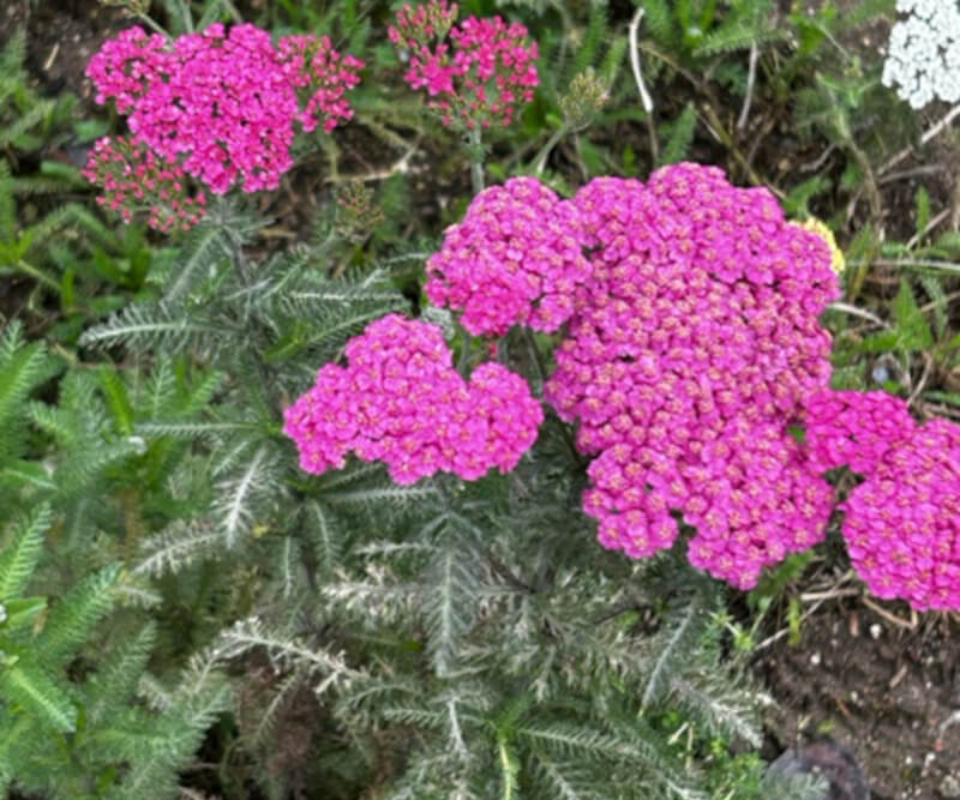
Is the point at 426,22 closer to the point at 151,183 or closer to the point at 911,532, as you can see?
the point at 151,183

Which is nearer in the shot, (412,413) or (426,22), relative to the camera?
(412,413)

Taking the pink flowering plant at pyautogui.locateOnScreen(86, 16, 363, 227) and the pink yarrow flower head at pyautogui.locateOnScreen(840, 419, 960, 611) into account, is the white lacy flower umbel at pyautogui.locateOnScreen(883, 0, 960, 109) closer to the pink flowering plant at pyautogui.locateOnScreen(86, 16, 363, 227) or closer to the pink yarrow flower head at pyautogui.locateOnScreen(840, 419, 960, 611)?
the pink yarrow flower head at pyautogui.locateOnScreen(840, 419, 960, 611)

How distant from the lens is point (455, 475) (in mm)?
2359

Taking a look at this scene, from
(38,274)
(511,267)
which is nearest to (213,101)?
(511,267)

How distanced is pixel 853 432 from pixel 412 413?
2.65ft

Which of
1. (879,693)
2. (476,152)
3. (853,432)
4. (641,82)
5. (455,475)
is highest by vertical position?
(476,152)

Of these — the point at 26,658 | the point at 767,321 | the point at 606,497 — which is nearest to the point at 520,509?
the point at 606,497

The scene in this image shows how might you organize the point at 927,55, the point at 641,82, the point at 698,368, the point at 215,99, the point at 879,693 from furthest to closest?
1. the point at 641,82
2. the point at 927,55
3. the point at 879,693
4. the point at 215,99
5. the point at 698,368

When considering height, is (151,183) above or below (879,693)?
above

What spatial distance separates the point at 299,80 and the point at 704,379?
3.34 ft

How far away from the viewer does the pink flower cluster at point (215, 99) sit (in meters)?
2.23

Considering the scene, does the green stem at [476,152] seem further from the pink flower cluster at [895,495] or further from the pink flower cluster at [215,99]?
the pink flower cluster at [895,495]

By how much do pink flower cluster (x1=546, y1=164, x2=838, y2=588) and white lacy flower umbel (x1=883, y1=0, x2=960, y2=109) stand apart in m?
1.50

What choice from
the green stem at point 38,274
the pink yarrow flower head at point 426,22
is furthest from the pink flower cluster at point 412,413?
the green stem at point 38,274
